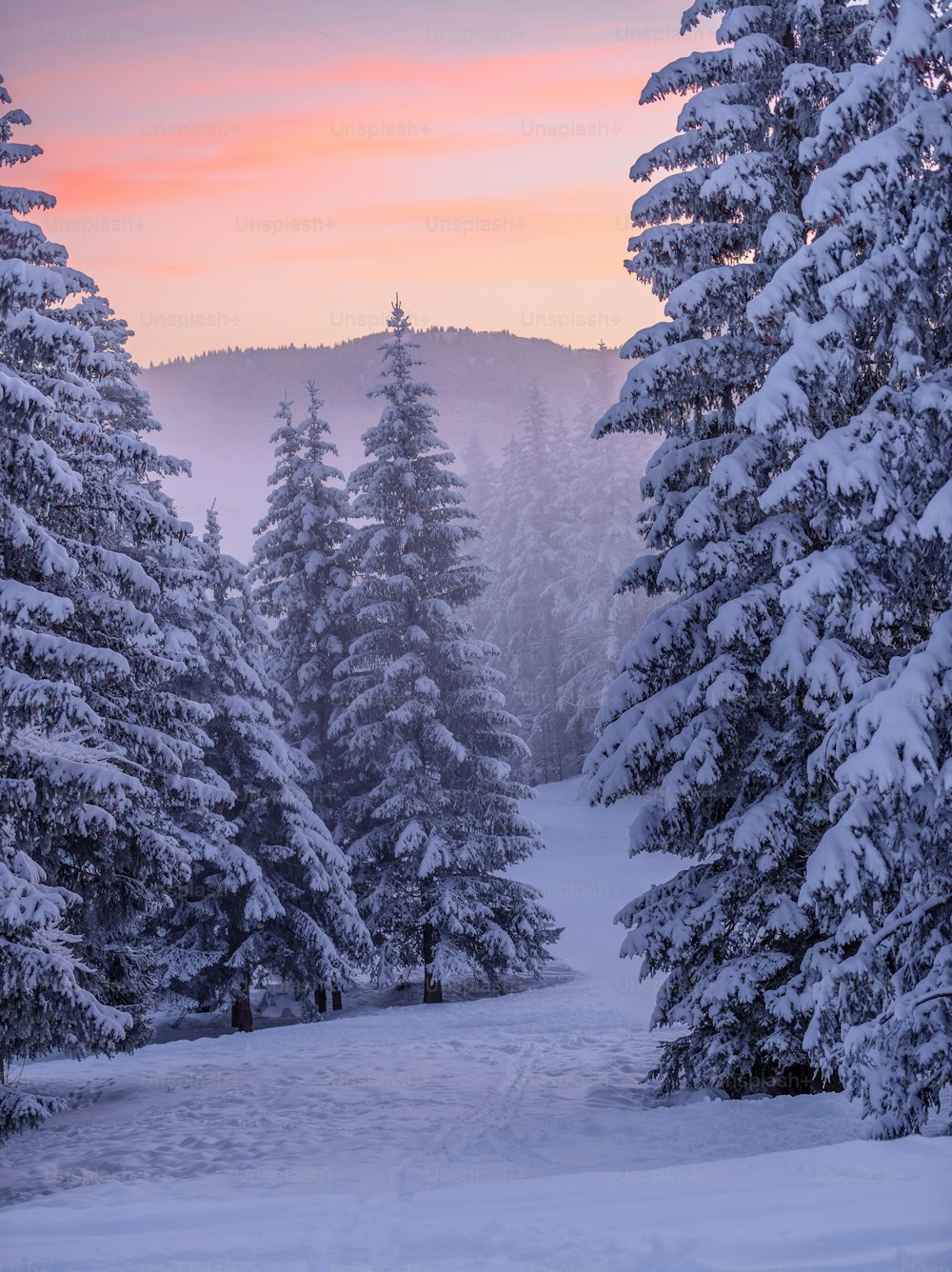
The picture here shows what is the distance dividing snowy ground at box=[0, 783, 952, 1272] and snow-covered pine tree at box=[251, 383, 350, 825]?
23.6 ft

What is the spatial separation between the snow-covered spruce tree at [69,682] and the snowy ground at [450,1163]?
5.72 ft

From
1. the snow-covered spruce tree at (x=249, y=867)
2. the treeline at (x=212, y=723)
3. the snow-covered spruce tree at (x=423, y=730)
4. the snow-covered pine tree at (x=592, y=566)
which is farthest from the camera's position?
the snow-covered pine tree at (x=592, y=566)

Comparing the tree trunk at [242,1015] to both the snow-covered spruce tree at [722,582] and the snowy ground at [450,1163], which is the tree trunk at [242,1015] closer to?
the snowy ground at [450,1163]

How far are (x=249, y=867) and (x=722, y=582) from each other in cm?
1187

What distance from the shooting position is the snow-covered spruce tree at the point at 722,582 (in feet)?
38.0

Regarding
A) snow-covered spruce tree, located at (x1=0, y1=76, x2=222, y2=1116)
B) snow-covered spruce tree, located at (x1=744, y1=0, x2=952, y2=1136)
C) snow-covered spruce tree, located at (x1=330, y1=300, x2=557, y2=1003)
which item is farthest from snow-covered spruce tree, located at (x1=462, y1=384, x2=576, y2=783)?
snow-covered spruce tree, located at (x1=744, y1=0, x2=952, y2=1136)

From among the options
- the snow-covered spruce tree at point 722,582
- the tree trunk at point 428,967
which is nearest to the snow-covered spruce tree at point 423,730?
the tree trunk at point 428,967

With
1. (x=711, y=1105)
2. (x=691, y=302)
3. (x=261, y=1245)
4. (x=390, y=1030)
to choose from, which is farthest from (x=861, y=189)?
(x=390, y=1030)

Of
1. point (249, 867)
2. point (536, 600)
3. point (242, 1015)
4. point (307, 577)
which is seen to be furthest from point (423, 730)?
point (536, 600)

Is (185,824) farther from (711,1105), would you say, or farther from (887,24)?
(887,24)

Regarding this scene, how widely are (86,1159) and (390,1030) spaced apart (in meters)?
9.42

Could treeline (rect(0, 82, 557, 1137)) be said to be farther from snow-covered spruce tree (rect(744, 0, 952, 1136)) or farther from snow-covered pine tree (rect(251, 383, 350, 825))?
snow-covered spruce tree (rect(744, 0, 952, 1136))

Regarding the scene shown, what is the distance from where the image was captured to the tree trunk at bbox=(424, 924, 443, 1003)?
80.9 ft

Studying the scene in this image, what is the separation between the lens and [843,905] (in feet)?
29.8
